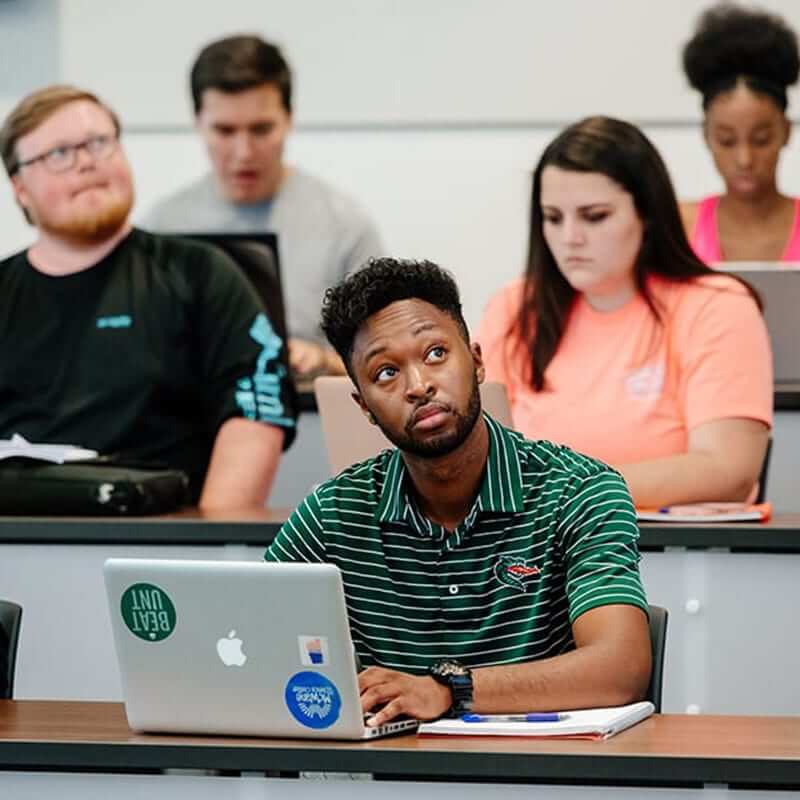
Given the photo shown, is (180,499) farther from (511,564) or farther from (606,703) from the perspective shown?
(606,703)

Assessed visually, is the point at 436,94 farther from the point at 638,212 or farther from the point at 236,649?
the point at 236,649

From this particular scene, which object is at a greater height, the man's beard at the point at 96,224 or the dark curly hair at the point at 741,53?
the dark curly hair at the point at 741,53

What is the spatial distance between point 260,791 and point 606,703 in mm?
398

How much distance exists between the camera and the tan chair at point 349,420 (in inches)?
115

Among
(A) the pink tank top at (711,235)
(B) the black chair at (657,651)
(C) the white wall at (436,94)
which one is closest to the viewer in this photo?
(B) the black chair at (657,651)

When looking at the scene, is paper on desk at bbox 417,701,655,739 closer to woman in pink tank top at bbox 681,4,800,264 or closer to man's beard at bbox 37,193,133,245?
man's beard at bbox 37,193,133,245

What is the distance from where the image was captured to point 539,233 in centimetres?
355

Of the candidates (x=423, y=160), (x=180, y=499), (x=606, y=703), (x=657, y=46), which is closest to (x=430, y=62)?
(x=423, y=160)

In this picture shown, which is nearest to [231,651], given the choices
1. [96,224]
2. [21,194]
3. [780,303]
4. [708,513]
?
[708,513]

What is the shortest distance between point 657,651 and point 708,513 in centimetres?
94

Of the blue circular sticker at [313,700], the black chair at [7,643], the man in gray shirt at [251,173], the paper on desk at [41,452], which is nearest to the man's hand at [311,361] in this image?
the man in gray shirt at [251,173]

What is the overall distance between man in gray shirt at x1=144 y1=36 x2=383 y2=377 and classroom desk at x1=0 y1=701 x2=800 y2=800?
10.9 feet

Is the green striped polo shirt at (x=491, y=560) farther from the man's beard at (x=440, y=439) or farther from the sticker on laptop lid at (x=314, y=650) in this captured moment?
the sticker on laptop lid at (x=314, y=650)

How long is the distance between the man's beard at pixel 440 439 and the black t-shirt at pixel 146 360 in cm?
151
